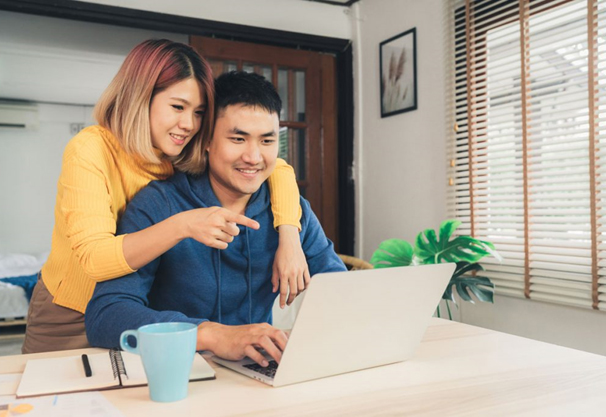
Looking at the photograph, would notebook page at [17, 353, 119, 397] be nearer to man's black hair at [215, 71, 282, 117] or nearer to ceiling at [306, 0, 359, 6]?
man's black hair at [215, 71, 282, 117]

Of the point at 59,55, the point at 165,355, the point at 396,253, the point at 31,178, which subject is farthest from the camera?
the point at 31,178

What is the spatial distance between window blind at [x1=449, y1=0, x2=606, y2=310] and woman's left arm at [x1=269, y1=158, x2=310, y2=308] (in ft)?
4.21

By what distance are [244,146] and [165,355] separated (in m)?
0.72

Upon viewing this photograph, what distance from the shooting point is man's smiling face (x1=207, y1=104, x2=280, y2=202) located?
1.31 metres

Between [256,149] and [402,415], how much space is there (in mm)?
791

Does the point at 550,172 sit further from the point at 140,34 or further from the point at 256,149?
the point at 140,34

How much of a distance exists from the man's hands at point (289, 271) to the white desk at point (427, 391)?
33cm

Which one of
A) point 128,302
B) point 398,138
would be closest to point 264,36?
point 398,138

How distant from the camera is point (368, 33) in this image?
3.46 m

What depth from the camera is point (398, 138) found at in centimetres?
317

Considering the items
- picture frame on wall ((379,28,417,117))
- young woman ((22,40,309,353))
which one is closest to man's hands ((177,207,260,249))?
young woman ((22,40,309,353))

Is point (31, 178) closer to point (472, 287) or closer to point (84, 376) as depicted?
point (472, 287)

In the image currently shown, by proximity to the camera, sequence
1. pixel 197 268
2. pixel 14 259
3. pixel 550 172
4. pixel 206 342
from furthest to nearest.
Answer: pixel 14 259, pixel 550 172, pixel 197 268, pixel 206 342

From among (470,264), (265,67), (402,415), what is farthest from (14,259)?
(402,415)
